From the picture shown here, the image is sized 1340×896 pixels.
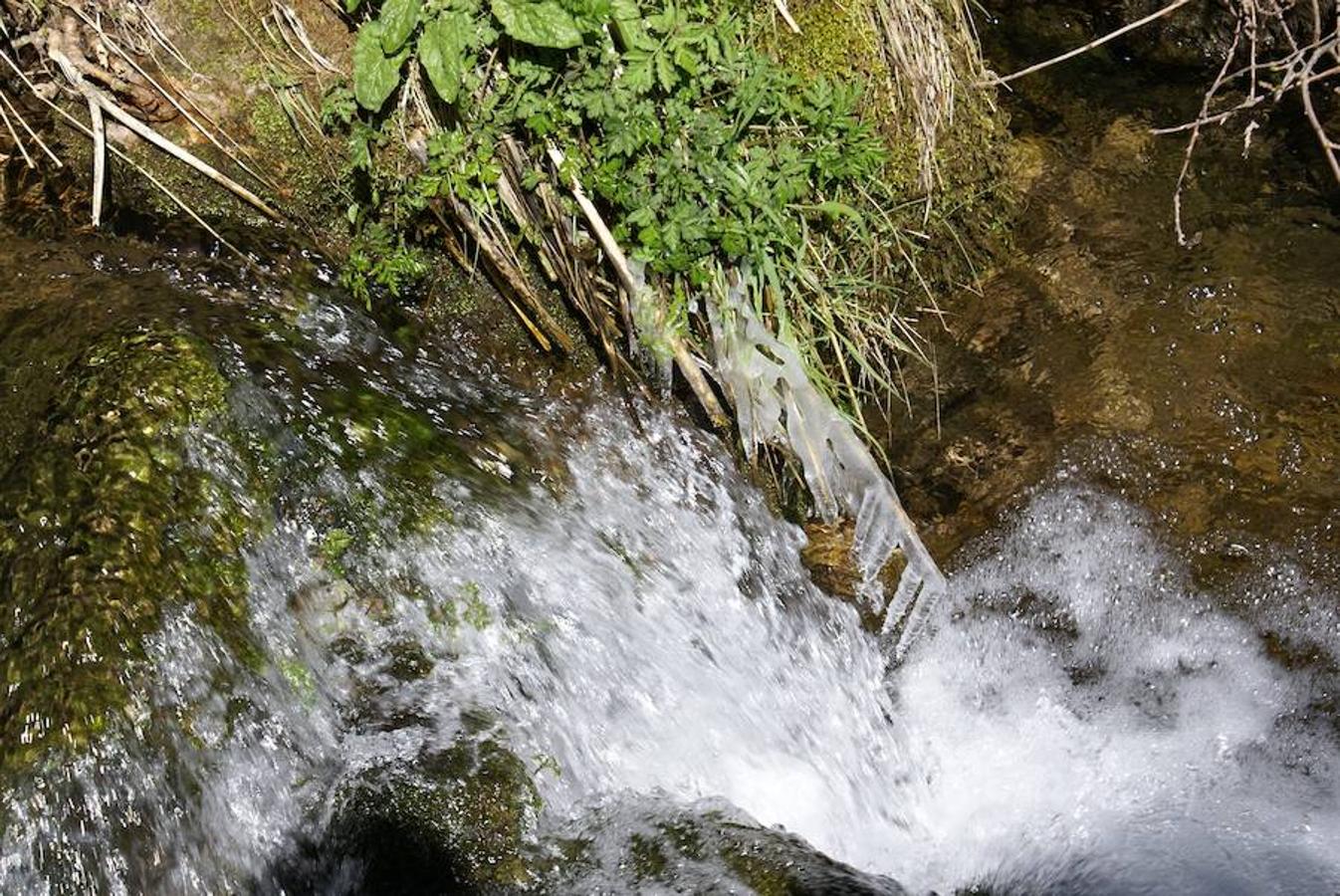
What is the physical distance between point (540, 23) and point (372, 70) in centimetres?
49

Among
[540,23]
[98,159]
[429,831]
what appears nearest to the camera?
[429,831]

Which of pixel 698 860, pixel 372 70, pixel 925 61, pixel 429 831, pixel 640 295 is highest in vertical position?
pixel 925 61

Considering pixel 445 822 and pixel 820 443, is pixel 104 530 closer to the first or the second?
pixel 445 822

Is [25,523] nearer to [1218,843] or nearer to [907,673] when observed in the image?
[907,673]

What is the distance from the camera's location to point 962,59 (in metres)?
4.02

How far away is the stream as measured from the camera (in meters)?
2.57

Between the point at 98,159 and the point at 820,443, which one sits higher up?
the point at 820,443

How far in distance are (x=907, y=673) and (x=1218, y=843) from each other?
906mm

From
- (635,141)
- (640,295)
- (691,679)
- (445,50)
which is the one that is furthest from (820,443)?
(445,50)

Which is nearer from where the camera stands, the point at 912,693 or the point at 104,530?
the point at 104,530

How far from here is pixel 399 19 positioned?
3.19 m

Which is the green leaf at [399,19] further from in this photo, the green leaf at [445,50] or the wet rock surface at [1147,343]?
the wet rock surface at [1147,343]

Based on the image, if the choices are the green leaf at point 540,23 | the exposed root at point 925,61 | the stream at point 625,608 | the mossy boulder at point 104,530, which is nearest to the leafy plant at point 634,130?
the green leaf at point 540,23

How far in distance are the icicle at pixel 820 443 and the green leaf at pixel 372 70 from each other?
3.49 ft
